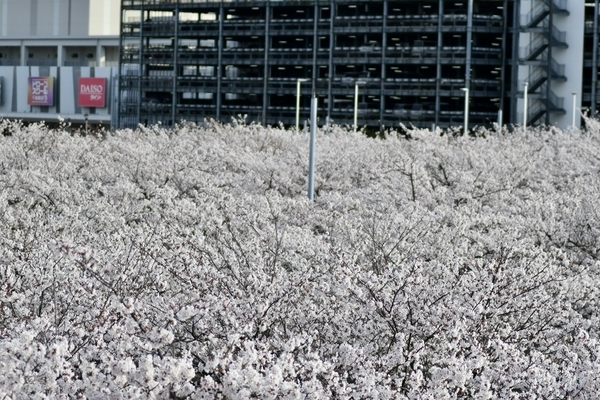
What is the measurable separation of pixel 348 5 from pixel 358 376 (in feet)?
246

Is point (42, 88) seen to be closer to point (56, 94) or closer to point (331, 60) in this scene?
point (56, 94)

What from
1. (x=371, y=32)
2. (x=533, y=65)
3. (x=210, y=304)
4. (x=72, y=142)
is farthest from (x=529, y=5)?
(x=210, y=304)

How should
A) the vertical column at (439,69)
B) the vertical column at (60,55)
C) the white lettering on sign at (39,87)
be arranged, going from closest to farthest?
the vertical column at (439,69), the white lettering on sign at (39,87), the vertical column at (60,55)

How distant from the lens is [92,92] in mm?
100812

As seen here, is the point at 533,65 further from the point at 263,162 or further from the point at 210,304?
the point at 210,304

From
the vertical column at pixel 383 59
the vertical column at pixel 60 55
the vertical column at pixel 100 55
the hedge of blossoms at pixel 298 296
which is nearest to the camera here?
the hedge of blossoms at pixel 298 296

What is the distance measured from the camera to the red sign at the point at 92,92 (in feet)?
330

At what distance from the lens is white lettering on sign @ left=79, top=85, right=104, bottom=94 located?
101 m

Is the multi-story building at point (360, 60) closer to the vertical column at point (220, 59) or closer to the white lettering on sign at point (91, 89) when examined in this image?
the vertical column at point (220, 59)

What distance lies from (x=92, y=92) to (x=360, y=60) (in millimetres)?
30355

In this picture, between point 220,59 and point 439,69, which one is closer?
point 439,69

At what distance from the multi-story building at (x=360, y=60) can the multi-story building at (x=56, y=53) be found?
45.7ft

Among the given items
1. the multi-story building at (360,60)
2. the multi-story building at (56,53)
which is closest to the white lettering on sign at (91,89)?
the multi-story building at (56,53)

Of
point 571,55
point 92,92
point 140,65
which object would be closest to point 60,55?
point 92,92
